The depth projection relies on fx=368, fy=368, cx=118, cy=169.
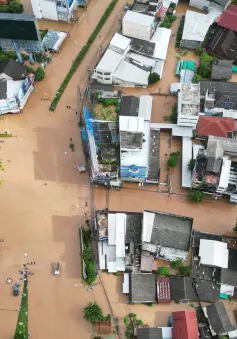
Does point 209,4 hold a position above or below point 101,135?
above

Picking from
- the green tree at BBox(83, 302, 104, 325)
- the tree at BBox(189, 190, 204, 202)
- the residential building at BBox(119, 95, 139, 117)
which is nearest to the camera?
the green tree at BBox(83, 302, 104, 325)

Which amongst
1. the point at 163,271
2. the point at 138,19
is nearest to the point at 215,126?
the point at 163,271

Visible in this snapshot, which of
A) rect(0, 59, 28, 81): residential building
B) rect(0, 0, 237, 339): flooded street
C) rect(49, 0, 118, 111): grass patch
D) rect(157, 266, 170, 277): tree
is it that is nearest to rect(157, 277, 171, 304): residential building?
rect(157, 266, 170, 277): tree

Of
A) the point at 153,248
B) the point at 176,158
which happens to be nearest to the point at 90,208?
the point at 153,248

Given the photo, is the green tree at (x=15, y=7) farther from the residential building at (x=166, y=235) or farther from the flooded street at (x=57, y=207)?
the residential building at (x=166, y=235)

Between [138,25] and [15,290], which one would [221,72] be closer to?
[138,25]

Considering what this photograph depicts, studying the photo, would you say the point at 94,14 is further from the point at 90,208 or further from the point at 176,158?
the point at 90,208

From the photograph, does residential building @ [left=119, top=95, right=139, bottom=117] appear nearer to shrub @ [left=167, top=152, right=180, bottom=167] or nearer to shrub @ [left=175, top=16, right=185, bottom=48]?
shrub @ [left=167, top=152, right=180, bottom=167]
